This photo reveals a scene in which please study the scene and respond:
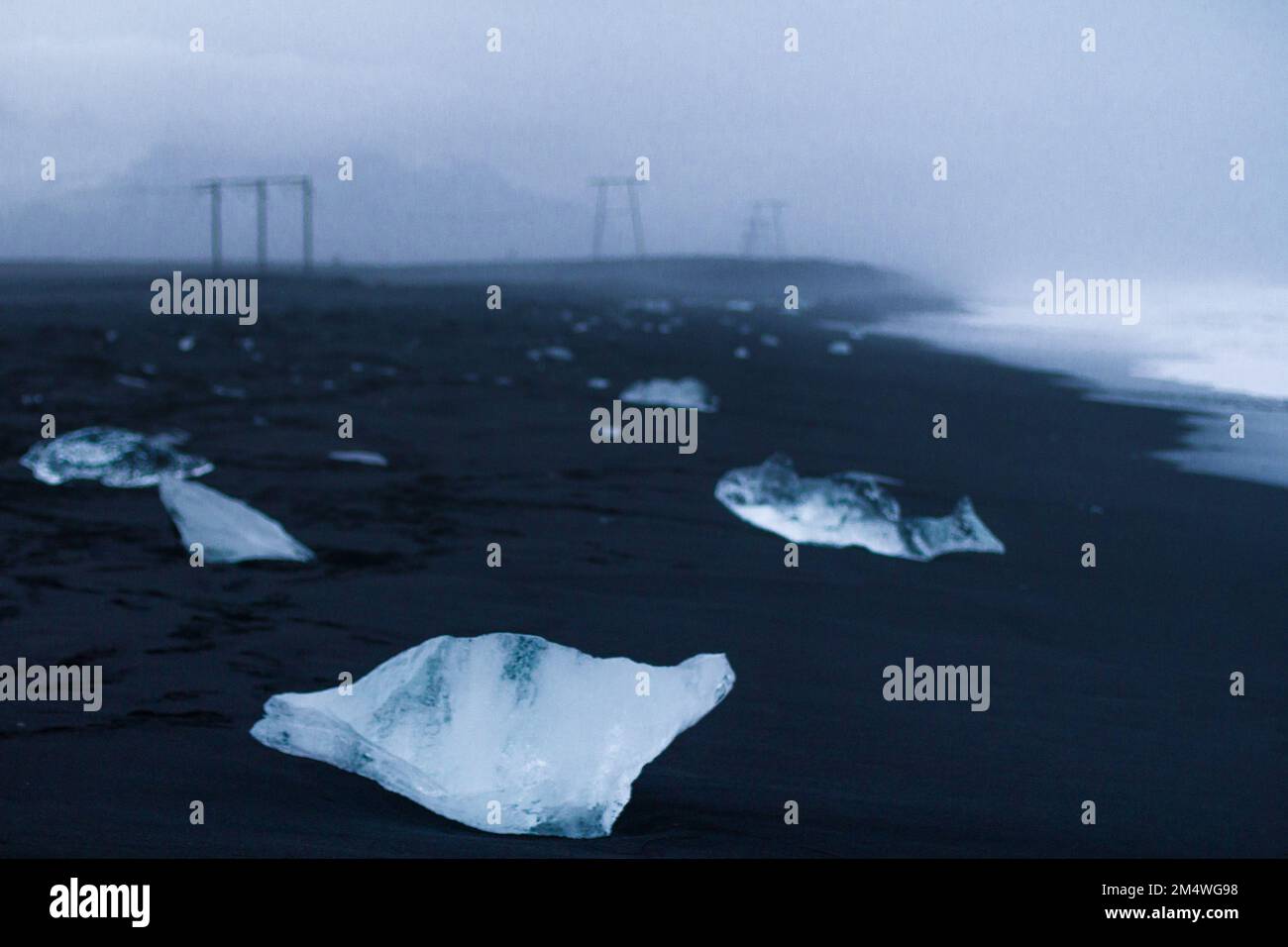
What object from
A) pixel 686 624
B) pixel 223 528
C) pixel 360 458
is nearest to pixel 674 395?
pixel 360 458

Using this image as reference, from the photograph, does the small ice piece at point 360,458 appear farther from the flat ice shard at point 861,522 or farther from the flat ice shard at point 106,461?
the flat ice shard at point 861,522

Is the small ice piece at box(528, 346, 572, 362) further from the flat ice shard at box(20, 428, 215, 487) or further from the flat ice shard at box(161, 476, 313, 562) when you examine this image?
the flat ice shard at box(161, 476, 313, 562)

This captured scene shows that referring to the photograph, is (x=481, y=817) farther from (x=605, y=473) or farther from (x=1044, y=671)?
(x=605, y=473)

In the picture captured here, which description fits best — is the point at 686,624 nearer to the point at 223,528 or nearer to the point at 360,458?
the point at 223,528

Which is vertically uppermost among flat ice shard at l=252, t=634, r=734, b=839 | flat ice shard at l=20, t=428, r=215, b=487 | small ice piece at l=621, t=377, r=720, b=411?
small ice piece at l=621, t=377, r=720, b=411

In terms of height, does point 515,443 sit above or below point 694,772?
above

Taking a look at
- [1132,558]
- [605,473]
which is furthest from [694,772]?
[605,473]

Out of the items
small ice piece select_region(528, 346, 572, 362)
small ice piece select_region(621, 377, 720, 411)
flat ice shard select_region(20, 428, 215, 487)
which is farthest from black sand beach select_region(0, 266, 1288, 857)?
small ice piece select_region(528, 346, 572, 362)
